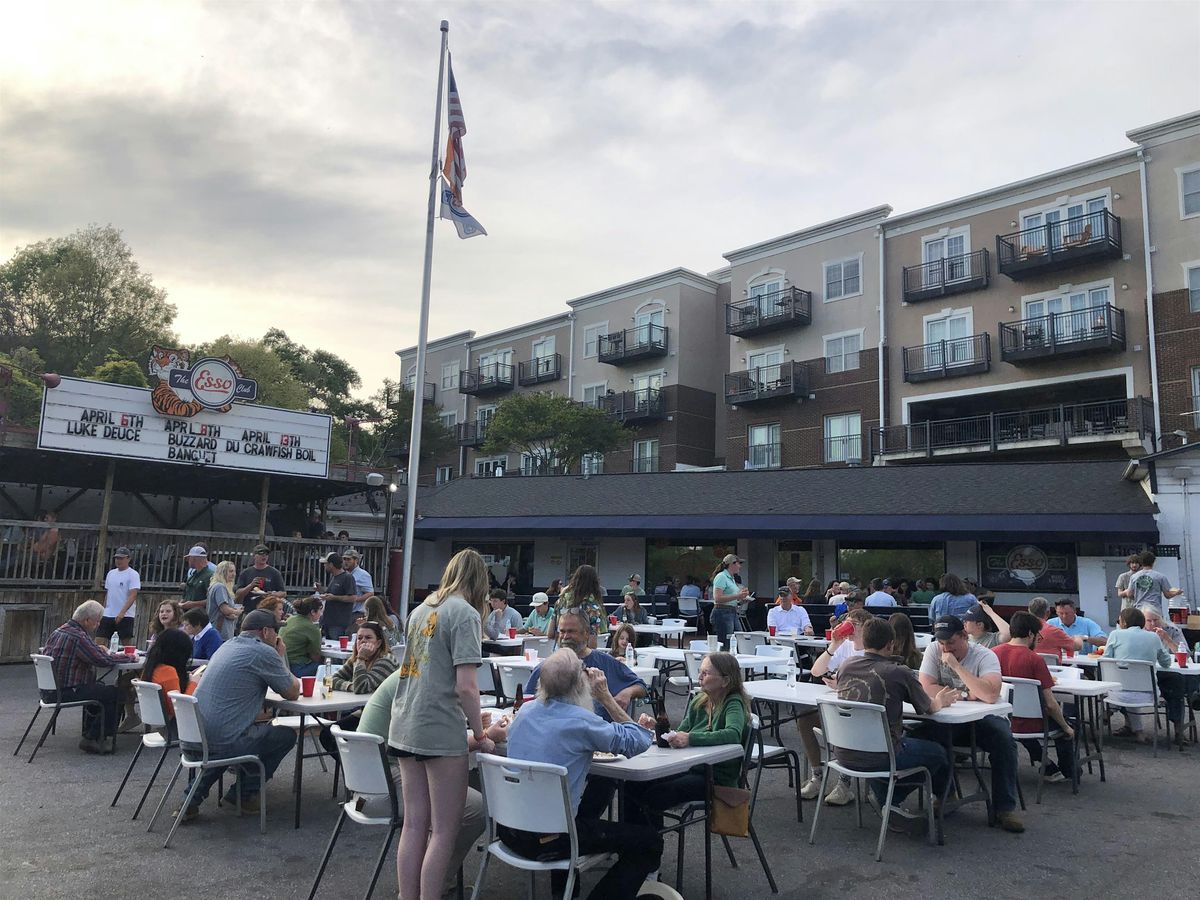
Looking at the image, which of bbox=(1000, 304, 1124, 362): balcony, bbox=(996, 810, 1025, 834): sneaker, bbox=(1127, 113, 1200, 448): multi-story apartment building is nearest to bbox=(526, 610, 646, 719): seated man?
bbox=(996, 810, 1025, 834): sneaker

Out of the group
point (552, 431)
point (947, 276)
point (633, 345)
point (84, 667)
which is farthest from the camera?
point (633, 345)

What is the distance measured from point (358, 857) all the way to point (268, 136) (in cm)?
1155

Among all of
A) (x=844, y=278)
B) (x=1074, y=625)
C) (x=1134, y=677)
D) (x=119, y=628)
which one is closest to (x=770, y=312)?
(x=844, y=278)

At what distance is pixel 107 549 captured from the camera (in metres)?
16.8

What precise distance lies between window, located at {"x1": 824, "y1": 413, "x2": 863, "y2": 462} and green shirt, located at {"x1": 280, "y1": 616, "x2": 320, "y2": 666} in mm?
24606

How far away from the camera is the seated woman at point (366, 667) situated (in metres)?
6.41

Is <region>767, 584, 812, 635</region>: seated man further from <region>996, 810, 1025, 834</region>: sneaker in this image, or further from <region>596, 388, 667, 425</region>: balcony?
<region>596, 388, 667, 425</region>: balcony

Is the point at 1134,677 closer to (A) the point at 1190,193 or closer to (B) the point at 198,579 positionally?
(B) the point at 198,579

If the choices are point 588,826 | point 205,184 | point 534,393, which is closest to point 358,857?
point 588,826

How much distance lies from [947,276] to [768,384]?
7.19 m

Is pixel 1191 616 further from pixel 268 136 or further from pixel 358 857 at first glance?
pixel 268 136

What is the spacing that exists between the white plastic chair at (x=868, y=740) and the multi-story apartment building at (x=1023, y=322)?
21706 millimetres

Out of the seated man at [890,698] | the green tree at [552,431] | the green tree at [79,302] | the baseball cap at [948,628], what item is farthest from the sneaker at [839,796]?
the green tree at [79,302]

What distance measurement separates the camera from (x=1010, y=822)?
6008 millimetres
